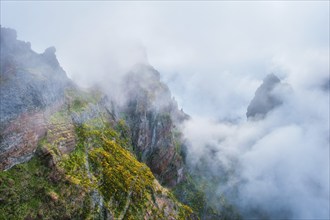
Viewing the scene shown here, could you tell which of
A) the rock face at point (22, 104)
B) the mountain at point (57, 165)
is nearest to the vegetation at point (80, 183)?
the mountain at point (57, 165)

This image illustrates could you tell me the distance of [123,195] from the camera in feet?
534

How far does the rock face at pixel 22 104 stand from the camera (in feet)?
468

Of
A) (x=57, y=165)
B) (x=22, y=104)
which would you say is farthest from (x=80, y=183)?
(x=22, y=104)

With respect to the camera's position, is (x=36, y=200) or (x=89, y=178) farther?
(x=89, y=178)

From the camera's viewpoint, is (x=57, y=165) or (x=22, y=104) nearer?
(x=57, y=165)

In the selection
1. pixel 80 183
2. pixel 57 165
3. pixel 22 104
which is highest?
pixel 22 104

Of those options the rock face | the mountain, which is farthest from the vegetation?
the rock face

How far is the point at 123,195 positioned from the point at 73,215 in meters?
32.9

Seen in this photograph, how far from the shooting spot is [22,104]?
160 meters

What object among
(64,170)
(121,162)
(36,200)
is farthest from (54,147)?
(121,162)

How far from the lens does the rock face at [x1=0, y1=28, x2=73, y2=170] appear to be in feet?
468

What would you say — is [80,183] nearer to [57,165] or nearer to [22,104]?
[57,165]

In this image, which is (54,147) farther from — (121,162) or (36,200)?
(121,162)

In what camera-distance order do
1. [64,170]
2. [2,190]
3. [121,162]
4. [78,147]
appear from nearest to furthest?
[2,190] < [64,170] < [78,147] < [121,162]
